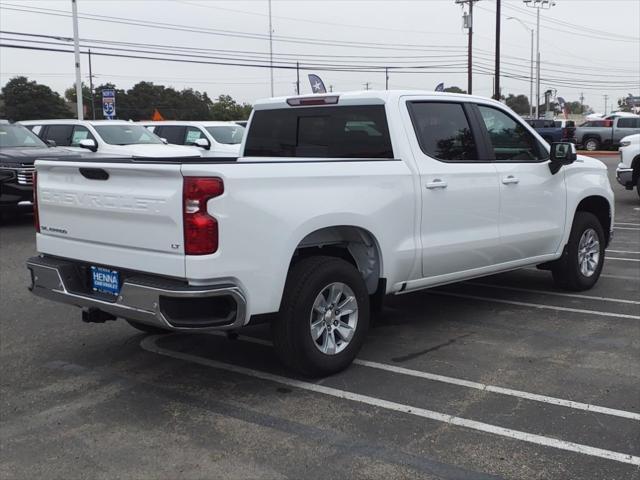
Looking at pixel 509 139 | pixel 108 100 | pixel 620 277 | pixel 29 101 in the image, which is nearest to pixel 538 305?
pixel 509 139

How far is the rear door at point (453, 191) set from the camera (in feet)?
17.4

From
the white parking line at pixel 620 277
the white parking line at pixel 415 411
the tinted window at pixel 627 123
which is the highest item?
Answer: the tinted window at pixel 627 123

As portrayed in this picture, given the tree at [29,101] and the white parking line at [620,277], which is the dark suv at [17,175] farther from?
the tree at [29,101]

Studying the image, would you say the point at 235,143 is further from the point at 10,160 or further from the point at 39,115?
the point at 39,115

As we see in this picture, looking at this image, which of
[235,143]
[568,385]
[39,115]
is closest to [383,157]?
[568,385]

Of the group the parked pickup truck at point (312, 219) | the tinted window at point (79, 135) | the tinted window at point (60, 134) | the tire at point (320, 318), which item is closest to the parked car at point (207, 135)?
the tinted window at point (79, 135)

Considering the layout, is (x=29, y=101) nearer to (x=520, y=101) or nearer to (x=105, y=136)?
(x=105, y=136)

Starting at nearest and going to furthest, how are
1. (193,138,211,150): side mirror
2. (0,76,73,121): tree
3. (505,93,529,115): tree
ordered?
(193,138,211,150): side mirror, (0,76,73,121): tree, (505,93,529,115): tree

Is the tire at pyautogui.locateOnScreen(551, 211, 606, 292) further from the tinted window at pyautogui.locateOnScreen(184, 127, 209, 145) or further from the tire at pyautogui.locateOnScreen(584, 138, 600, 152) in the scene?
the tire at pyautogui.locateOnScreen(584, 138, 600, 152)

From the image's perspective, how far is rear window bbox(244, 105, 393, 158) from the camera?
17.5 ft

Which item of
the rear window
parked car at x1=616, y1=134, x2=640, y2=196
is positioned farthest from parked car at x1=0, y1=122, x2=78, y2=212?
parked car at x1=616, y1=134, x2=640, y2=196

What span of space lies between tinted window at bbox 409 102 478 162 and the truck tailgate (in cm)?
222

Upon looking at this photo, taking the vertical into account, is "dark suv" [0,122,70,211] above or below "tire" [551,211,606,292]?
above

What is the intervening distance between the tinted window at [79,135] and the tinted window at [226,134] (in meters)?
3.61
